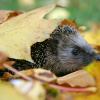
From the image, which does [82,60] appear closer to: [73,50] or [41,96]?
[73,50]

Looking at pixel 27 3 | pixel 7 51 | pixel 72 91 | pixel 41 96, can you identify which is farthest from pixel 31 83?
pixel 27 3

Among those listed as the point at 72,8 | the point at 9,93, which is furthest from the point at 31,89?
the point at 72,8

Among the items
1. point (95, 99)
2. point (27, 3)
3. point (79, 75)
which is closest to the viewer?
point (95, 99)

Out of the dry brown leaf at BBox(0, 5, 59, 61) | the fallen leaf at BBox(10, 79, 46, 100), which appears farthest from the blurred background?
the fallen leaf at BBox(10, 79, 46, 100)

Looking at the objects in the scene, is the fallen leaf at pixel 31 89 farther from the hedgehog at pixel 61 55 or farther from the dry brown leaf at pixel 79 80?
the hedgehog at pixel 61 55

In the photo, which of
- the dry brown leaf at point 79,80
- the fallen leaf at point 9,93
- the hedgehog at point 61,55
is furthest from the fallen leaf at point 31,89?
the hedgehog at point 61,55

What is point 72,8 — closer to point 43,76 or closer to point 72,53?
point 72,53
